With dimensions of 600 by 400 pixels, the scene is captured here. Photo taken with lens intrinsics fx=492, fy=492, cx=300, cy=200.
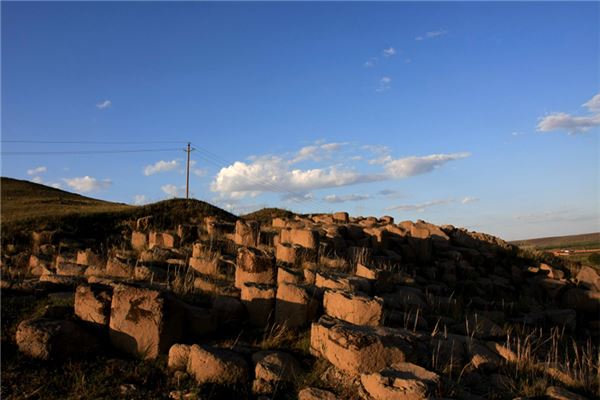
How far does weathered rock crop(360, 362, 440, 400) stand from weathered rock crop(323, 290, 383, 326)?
135cm

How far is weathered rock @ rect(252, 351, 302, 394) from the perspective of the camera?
5.21 metres

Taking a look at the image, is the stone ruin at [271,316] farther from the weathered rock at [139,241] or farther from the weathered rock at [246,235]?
the weathered rock at [139,241]

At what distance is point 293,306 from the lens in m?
6.70

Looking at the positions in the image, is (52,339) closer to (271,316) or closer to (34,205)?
(271,316)

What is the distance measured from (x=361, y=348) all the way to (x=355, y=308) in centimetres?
125

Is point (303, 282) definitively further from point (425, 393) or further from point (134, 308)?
point (425, 393)

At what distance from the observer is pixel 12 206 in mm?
24062

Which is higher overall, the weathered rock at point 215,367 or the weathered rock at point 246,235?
the weathered rock at point 246,235

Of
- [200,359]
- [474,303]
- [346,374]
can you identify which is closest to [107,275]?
[200,359]

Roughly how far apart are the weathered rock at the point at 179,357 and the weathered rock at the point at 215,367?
13 cm

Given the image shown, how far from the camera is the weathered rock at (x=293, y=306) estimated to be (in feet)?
21.9

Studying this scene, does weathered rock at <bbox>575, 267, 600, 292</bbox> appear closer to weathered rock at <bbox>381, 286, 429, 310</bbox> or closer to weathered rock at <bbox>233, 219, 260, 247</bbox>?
weathered rock at <bbox>381, 286, 429, 310</bbox>

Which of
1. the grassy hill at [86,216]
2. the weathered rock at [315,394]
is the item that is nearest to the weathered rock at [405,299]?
the weathered rock at [315,394]

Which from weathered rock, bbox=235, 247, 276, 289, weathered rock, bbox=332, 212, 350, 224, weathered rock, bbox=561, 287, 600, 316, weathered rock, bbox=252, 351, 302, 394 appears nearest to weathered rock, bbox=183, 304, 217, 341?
weathered rock, bbox=252, 351, 302, 394
